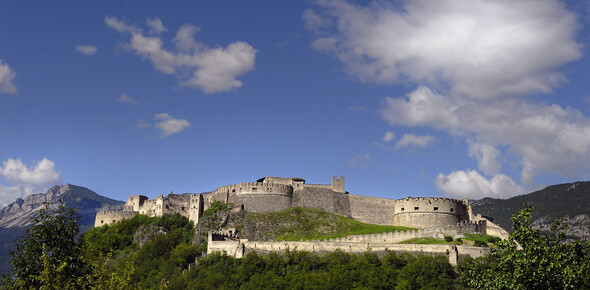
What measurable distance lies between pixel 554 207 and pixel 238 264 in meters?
80.3

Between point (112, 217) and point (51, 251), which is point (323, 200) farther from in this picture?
point (51, 251)

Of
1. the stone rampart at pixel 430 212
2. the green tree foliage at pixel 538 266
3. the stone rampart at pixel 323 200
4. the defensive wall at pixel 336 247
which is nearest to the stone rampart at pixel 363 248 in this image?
the defensive wall at pixel 336 247

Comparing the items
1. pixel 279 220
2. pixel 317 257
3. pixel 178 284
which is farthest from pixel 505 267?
pixel 279 220

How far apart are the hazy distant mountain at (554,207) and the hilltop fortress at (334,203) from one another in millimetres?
26276

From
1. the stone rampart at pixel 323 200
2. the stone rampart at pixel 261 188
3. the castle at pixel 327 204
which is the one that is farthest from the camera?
the stone rampart at pixel 261 188

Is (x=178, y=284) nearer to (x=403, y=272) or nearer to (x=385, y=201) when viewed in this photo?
(x=403, y=272)

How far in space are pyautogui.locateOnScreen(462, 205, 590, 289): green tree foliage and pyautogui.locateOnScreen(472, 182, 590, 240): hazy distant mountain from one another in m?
80.8

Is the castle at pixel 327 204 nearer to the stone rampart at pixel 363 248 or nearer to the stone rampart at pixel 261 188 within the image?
the stone rampart at pixel 261 188

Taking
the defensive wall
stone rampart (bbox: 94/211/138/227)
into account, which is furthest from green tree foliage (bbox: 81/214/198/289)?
the defensive wall

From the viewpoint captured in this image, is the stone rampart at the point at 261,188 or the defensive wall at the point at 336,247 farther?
the stone rampart at the point at 261,188

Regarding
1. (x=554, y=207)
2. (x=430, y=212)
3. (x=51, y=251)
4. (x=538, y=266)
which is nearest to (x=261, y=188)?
(x=430, y=212)

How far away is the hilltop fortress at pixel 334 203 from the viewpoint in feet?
293

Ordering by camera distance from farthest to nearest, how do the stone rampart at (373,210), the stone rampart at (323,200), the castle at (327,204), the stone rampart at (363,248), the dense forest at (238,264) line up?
the stone rampart at (323,200)
the stone rampart at (373,210)
the castle at (327,204)
the stone rampart at (363,248)
the dense forest at (238,264)

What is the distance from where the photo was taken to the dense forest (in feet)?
97.7
